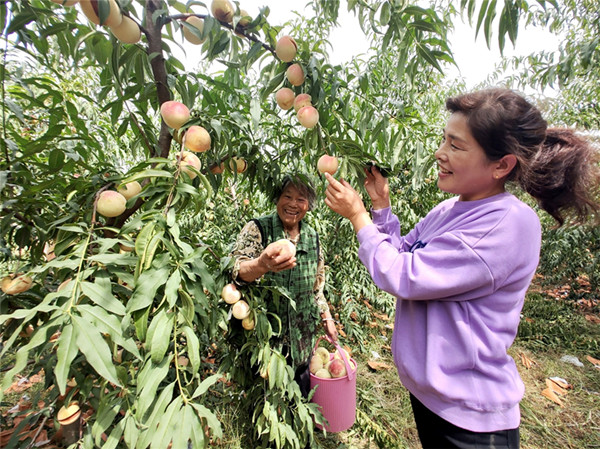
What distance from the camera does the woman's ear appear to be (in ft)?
3.24

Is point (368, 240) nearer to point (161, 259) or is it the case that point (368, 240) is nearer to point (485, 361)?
point (485, 361)

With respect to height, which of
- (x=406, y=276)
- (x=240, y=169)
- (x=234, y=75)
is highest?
(x=234, y=75)

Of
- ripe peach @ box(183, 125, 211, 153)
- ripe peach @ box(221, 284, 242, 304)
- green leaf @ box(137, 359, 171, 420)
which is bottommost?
ripe peach @ box(221, 284, 242, 304)

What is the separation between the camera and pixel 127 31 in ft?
2.93

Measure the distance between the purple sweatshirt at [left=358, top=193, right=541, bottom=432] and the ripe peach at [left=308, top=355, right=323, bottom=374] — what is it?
1.11 m

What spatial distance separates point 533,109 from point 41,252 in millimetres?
1643

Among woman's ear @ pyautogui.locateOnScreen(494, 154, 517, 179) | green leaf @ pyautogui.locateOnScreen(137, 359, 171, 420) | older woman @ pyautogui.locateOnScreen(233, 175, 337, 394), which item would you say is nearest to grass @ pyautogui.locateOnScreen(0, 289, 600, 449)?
older woman @ pyautogui.locateOnScreen(233, 175, 337, 394)

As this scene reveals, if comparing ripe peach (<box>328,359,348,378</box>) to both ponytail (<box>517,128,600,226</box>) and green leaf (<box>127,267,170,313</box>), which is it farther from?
green leaf (<box>127,267,170,313</box>)

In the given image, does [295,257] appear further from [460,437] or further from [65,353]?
[65,353]

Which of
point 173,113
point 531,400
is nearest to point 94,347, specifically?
point 173,113

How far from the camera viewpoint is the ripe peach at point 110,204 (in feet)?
2.97

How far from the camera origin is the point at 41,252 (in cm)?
109

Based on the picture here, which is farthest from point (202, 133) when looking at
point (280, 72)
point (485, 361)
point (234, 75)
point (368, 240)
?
point (485, 361)

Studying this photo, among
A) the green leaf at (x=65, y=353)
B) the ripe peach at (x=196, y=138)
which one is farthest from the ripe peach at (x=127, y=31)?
the green leaf at (x=65, y=353)
